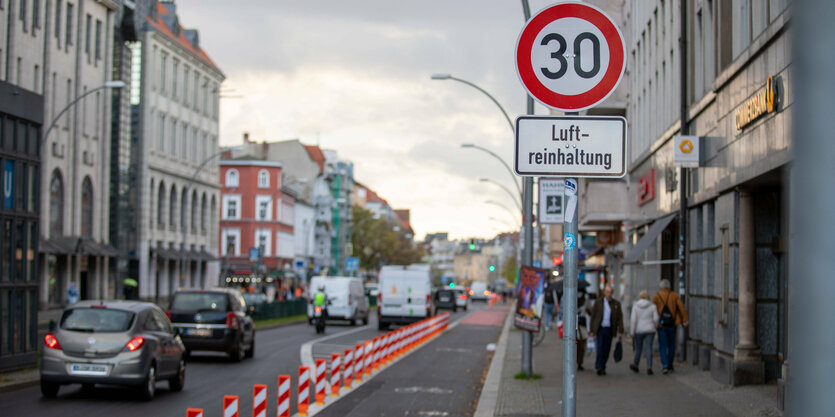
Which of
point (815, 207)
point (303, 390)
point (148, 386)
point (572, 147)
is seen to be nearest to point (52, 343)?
point (148, 386)

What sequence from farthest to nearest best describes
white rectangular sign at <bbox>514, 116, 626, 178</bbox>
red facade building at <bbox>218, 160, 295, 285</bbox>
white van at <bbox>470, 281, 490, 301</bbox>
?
white van at <bbox>470, 281, 490, 301</bbox> → red facade building at <bbox>218, 160, 295, 285</bbox> → white rectangular sign at <bbox>514, 116, 626, 178</bbox>

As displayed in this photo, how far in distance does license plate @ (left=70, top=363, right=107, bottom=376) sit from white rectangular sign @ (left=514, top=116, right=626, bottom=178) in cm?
1163

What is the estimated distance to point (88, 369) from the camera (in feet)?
49.5

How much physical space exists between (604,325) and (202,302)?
963cm

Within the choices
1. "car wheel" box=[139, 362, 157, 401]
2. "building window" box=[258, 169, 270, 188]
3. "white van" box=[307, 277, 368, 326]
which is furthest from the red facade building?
"car wheel" box=[139, 362, 157, 401]

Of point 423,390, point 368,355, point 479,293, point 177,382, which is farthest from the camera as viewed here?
point 479,293

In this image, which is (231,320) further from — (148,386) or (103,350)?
(103,350)

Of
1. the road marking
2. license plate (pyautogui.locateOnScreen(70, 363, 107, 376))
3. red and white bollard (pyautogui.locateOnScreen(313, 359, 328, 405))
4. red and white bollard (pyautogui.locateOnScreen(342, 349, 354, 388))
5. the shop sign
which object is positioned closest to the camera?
the shop sign

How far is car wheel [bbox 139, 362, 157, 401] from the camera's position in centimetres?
1545

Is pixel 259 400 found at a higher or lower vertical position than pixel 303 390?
higher

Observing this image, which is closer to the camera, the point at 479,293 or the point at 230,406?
the point at 230,406

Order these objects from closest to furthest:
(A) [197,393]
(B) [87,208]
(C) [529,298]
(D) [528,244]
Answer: (A) [197,393] < (C) [529,298] < (D) [528,244] < (B) [87,208]

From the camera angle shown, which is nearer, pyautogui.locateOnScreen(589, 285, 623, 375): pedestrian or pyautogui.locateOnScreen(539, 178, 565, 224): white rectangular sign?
pyautogui.locateOnScreen(589, 285, 623, 375): pedestrian

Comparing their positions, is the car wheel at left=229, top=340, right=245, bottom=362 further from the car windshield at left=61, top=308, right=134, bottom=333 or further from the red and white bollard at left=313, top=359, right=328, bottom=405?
the red and white bollard at left=313, top=359, right=328, bottom=405
